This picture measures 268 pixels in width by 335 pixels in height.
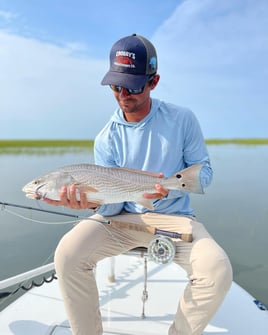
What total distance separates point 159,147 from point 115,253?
89 centimetres

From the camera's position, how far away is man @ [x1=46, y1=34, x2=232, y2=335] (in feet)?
7.50

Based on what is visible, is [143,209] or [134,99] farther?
[143,209]

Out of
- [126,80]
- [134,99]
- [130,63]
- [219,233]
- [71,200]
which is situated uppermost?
[130,63]

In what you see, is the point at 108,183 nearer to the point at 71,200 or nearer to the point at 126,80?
the point at 71,200

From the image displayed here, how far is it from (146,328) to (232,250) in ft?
12.8

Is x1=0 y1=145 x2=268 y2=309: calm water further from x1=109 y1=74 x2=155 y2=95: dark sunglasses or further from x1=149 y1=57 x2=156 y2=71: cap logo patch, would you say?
x1=149 y1=57 x2=156 y2=71: cap logo patch

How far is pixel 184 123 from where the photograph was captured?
2.86 m

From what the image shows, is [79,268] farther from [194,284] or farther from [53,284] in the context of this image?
[53,284]

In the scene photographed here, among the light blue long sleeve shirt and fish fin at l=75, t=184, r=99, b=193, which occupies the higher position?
the light blue long sleeve shirt

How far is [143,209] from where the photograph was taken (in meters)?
2.92

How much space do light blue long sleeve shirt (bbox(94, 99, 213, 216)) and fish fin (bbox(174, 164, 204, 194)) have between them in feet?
0.88

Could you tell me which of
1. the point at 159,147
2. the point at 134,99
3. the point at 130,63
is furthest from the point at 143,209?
the point at 130,63

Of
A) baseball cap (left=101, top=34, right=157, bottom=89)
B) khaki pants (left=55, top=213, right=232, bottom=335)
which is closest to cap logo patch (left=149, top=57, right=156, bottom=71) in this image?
baseball cap (left=101, top=34, right=157, bottom=89)

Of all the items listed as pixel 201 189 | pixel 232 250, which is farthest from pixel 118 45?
pixel 232 250
